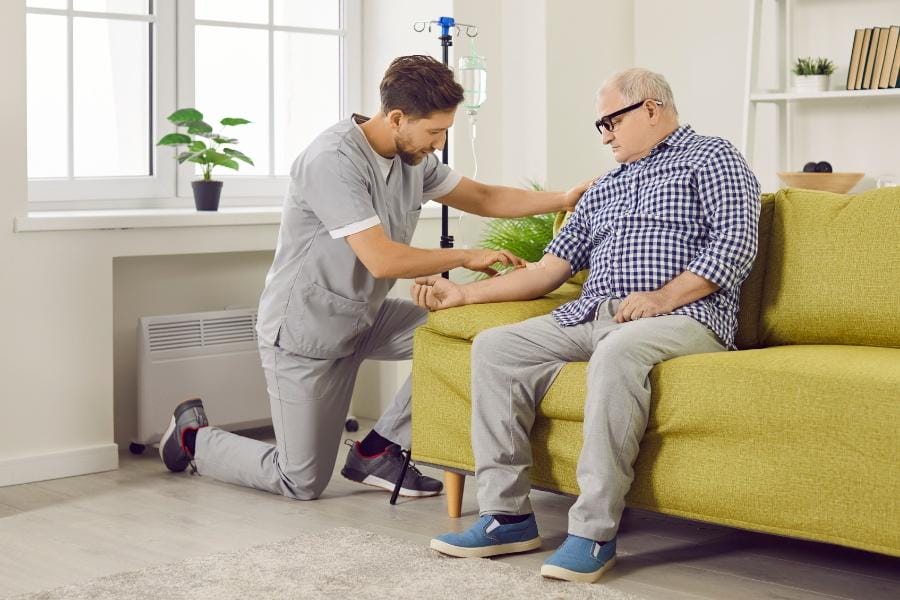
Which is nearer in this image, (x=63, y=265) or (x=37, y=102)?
(x=63, y=265)

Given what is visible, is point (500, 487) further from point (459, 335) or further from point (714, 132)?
point (714, 132)

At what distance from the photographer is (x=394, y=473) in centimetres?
324

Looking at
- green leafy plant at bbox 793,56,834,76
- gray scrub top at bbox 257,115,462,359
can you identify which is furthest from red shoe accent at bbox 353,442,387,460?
green leafy plant at bbox 793,56,834,76

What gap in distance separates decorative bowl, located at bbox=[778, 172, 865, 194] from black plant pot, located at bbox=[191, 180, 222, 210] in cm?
193

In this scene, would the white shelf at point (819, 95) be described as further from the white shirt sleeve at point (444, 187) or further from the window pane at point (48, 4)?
the window pane at point (48, 4)

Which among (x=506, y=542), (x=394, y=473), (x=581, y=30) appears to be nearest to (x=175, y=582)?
(x=506, y=542)

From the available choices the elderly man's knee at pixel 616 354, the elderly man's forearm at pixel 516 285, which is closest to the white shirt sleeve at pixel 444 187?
the elderly man's forearm at pixel 516 285

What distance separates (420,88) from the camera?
114 inches

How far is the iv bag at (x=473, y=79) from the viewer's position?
4.04 meters

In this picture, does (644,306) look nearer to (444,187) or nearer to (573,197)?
(573,197)

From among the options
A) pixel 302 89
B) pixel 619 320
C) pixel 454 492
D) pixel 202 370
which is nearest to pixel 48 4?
pixel 302 89

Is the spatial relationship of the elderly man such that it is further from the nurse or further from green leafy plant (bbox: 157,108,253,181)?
green leafy plant (bbox: 157,108,253,181)

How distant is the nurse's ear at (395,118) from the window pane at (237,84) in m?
1.51

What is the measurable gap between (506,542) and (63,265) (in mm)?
1576
